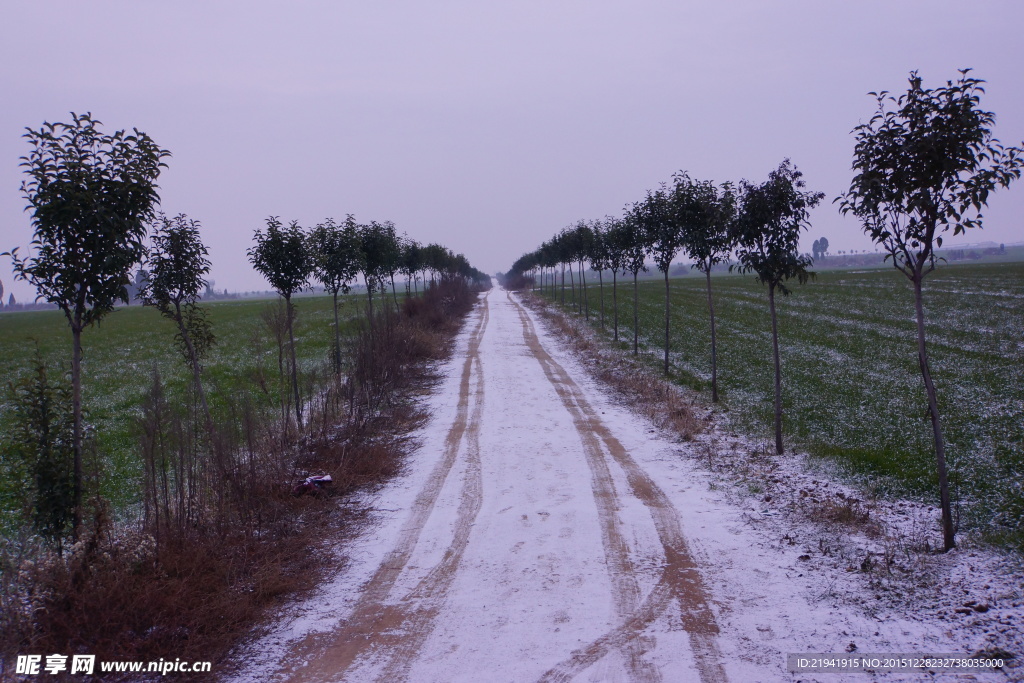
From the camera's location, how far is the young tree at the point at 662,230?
1783 cm

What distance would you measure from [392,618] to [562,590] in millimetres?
1735

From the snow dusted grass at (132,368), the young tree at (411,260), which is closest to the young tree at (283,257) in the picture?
the snow dusted grass at (132,368)

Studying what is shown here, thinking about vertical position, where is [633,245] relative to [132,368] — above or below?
above

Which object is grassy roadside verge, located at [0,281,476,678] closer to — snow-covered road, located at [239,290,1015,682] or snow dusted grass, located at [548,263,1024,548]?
snow-covered road, located at [239,290,1015,682]

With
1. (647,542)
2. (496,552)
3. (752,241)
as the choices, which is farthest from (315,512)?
(752,241)

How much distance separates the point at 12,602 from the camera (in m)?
5.12

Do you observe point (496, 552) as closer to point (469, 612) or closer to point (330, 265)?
point (469, 612)

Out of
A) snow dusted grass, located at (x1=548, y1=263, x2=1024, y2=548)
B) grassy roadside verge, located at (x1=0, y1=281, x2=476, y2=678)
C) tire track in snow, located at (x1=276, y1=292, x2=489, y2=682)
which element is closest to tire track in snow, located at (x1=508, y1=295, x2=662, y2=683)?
tire track in snow, located at (x1=276, y1=292, x2=489, y2=682)

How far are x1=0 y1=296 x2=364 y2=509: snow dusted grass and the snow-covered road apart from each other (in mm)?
4062

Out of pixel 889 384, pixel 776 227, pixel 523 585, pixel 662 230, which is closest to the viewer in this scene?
pixel 523 585

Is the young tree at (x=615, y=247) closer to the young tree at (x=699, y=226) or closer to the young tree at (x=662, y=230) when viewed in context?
the young tree at (x=662, y=230)

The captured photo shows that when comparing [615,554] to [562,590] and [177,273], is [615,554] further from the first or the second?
[177,273]

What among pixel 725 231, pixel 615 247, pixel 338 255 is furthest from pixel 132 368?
pixel 725 231

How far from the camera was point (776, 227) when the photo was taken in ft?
35.4
